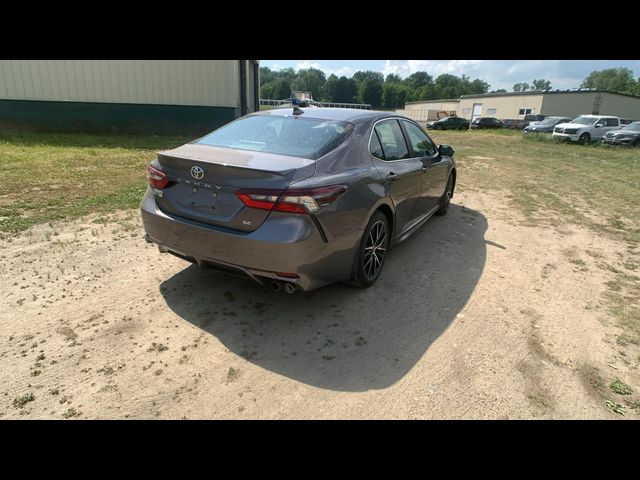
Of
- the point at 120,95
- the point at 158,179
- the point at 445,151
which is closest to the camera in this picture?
the point at 158,179

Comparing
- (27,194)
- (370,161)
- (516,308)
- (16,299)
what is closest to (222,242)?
(370,161)

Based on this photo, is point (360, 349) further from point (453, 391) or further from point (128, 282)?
point (128, 282)

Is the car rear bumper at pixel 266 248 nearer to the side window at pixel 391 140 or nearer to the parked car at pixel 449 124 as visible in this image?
the side window at pixel 391 140

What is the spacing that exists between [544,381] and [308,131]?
2716 millimetres

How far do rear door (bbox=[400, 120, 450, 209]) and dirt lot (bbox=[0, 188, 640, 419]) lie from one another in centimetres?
85

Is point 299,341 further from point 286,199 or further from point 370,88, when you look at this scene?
point 370,88

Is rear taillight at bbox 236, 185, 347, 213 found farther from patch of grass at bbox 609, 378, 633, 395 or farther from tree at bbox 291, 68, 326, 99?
tree at bbox 291, 68, 326, 99

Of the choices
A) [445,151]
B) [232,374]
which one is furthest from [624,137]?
[232,374]

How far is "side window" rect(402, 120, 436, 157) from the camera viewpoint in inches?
191

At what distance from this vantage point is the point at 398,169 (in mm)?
4184

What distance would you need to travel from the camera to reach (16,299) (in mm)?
3422

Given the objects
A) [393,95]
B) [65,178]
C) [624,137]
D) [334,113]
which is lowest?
[65,178]

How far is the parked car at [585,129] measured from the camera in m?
23.1

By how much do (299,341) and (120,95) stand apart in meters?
16.2
